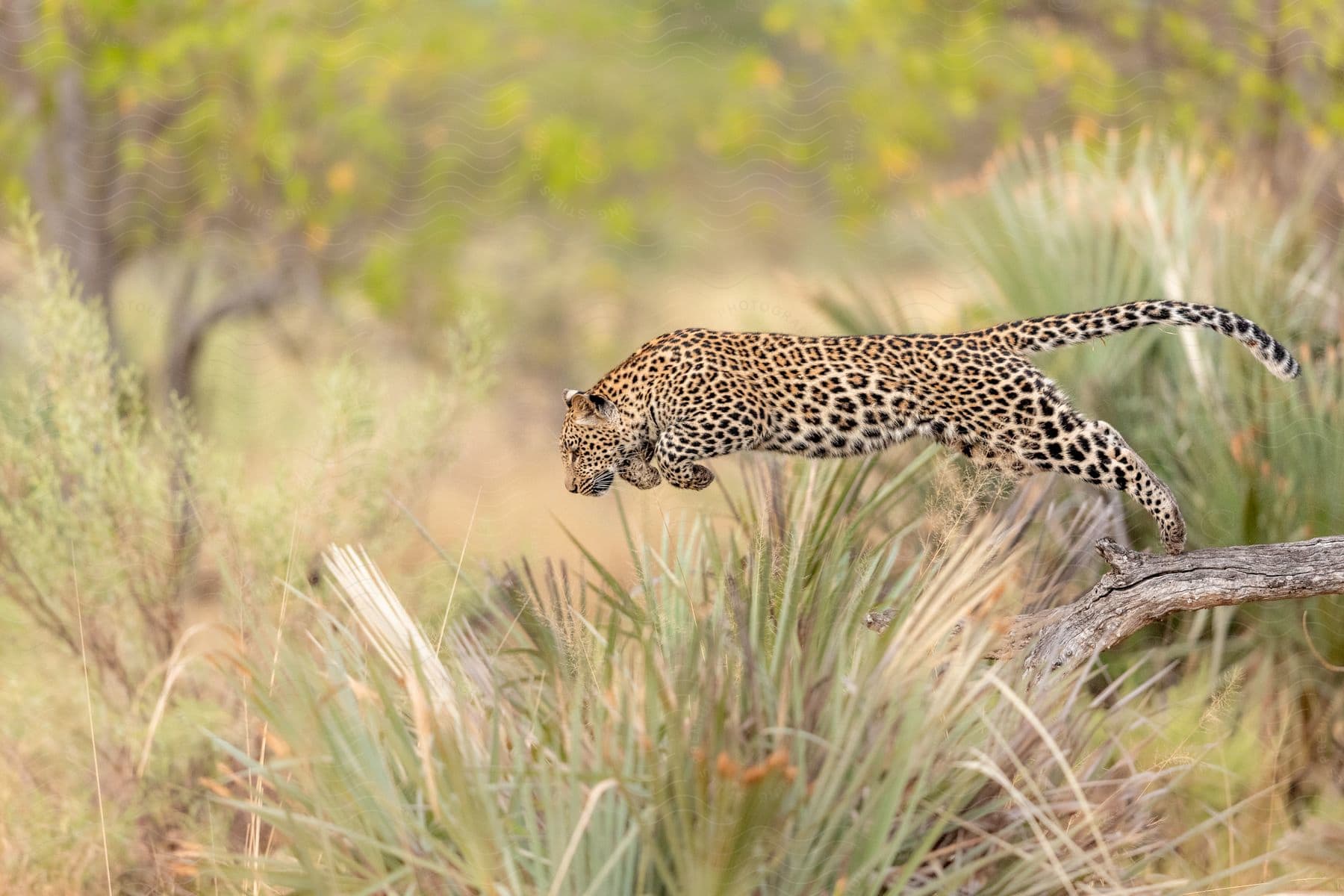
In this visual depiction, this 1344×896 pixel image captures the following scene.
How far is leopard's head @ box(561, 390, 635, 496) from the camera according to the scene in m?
2.94

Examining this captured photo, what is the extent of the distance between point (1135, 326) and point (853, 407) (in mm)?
823

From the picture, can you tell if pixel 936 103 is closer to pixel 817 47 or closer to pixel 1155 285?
pixel 817 47

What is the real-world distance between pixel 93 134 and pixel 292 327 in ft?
9.64

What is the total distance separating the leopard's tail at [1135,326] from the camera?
302cm

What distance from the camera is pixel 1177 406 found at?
6.20 m

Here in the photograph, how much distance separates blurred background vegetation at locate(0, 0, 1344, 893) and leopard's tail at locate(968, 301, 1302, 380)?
374mm

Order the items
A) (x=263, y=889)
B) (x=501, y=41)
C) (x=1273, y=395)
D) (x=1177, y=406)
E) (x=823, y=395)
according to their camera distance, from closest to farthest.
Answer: (x=823, y=395), (x=263, y=889), (x=1273, y=395), (x=1177, y=406), (x=501, y=41)

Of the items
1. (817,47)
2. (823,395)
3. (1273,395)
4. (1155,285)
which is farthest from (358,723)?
(817,47)

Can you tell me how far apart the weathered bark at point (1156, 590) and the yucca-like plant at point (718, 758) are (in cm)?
24

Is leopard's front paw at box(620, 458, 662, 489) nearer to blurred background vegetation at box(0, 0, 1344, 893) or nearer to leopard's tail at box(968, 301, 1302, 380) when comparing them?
blurred background vegetation at box(0, 0, 1344, 893)

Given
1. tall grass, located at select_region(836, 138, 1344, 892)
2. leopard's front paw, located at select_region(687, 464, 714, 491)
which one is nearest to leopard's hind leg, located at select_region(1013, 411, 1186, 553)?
leopard's front paw, located at select_region(687, 464, 714, 491)

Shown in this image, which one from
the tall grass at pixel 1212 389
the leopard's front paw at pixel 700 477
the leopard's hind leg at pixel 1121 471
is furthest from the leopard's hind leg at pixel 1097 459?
the tall grass at pixel 1212 389

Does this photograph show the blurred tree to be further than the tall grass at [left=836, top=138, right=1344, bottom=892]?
Yes

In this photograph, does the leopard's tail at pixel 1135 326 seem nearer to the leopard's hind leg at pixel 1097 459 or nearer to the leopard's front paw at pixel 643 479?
the leopard's hind leg at pixel 1097 459
